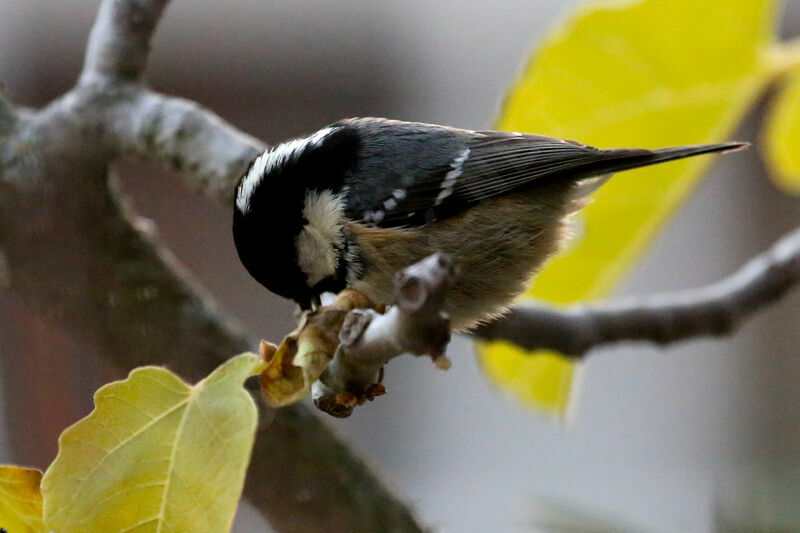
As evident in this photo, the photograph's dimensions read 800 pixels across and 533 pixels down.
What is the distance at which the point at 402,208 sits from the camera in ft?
2.51

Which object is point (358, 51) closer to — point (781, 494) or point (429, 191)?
point (429, 191)

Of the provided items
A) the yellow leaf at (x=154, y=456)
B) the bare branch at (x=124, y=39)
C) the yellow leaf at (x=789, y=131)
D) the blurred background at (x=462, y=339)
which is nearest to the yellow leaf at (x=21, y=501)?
the yellow leaf at (x=154, y=456)

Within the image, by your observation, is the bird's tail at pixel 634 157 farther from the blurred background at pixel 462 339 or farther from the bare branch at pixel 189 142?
the blurred background at pixel 462 339

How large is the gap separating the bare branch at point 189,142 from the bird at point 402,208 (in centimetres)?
4

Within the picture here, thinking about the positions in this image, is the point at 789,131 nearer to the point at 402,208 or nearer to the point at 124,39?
the point at 402,208

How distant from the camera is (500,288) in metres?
0.77

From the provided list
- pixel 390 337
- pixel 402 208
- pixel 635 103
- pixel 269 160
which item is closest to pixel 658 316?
pixel 635 103

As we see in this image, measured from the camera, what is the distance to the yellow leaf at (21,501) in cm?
52

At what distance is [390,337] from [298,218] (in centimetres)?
34

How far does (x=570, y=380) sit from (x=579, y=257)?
15cm

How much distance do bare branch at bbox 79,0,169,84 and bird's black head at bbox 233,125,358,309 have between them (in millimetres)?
181

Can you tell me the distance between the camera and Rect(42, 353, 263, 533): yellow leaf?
20.0 inches

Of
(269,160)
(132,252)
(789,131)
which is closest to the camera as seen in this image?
(269,160)

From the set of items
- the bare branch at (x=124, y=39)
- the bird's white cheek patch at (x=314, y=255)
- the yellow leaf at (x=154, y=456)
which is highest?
the bare branch at (x=124, y=39)
